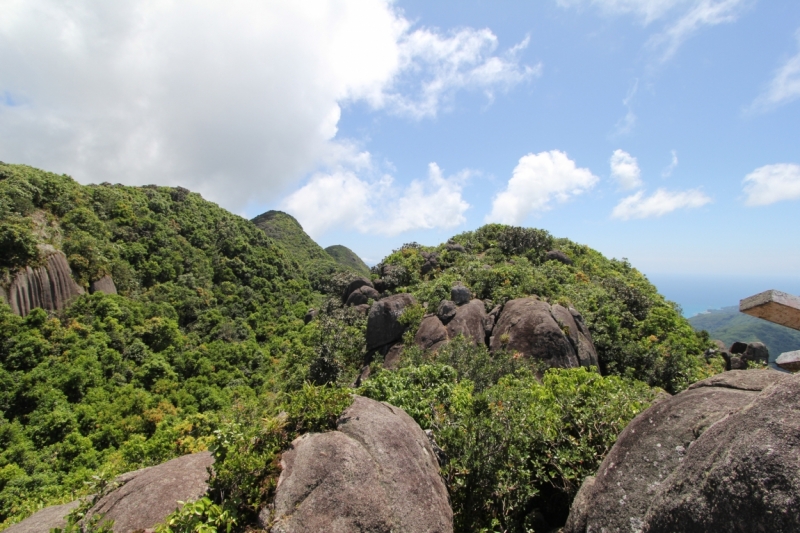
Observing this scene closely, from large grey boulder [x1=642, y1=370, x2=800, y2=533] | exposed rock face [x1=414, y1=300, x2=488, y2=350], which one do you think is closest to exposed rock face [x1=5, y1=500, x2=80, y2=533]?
large grey boulder [x1=642, y1=370, x2=800, y2=533]

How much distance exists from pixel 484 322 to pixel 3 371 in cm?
3855

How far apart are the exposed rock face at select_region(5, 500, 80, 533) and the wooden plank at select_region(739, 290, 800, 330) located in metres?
9.48

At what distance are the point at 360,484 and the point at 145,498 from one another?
3.12 m

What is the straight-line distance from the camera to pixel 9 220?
37500 millimetres

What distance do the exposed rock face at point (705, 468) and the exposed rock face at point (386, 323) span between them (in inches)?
733

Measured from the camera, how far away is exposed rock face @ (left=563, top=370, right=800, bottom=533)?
2.73 metres

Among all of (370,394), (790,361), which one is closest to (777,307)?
(790,361)

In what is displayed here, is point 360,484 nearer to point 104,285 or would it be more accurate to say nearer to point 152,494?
point 152,494

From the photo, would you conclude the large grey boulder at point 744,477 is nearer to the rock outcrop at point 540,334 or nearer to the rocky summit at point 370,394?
the rocky summit at point 370,394

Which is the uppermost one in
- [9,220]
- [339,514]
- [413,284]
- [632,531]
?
[9,220]

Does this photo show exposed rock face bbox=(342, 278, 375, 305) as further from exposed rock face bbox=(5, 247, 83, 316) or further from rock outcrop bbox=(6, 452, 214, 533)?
rock outcrop bbox=(6, 452, 214, 533)

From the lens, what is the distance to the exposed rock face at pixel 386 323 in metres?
23.8

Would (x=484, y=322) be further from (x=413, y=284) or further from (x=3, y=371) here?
(x=3, y=371)

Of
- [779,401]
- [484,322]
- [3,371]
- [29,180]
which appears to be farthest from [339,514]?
[29,180]
